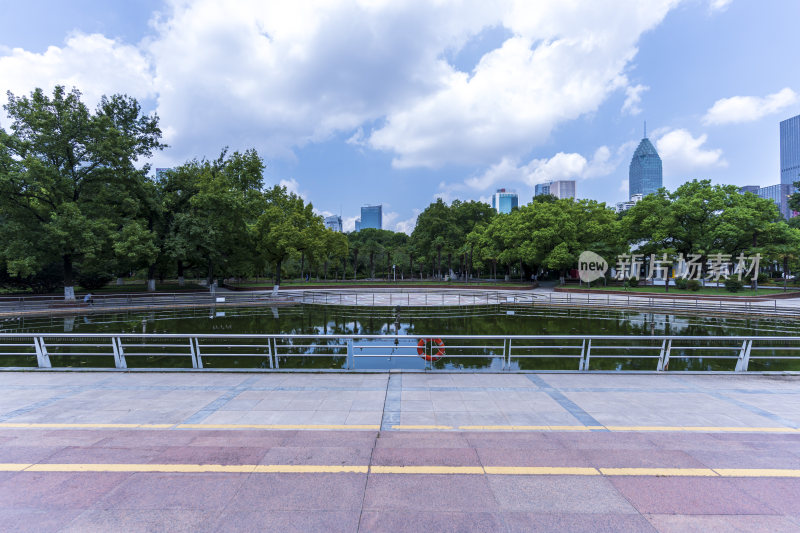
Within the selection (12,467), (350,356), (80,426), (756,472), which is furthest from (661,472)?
(80,426)

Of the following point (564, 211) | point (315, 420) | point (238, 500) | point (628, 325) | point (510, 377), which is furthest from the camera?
point (564, 211)

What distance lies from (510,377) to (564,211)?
Result: 50.6 m

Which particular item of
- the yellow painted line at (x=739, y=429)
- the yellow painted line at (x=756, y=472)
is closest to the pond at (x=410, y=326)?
the yellow painted line at (x=739, y=429)

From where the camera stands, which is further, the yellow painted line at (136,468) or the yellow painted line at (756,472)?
the yellow painted line at (136,468)

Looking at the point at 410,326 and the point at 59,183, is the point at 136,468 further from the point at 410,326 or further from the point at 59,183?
the point at 59,183

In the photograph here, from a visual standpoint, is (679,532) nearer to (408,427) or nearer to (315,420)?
(408,427)

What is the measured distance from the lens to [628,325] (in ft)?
70.6

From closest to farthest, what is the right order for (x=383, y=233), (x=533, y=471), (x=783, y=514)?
(x=783, y=514)
(x=533, y=471)
(x=383, y=233)

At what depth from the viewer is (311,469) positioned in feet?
14.5

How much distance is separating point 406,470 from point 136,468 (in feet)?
10.8

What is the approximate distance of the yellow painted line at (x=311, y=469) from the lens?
437cm

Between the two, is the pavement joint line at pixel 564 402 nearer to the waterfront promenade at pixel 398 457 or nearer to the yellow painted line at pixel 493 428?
the waterfront promenade at pixel 398 457

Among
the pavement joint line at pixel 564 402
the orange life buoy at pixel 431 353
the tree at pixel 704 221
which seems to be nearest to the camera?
the pavement joint line at pixel 564 402

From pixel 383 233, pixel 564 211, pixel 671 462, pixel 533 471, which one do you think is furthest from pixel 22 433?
pixel 383 233
